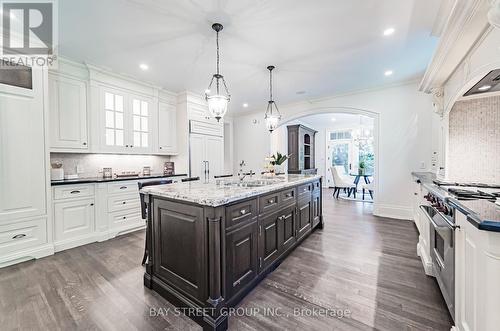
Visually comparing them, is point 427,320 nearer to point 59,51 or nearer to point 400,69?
point 400,69

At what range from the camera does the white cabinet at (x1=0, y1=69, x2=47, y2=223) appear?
2436 millimetres

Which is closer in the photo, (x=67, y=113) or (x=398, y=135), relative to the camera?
(x=67, y=113)

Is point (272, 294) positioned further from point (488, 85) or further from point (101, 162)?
point (101, 162)

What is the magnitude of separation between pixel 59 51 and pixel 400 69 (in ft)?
17.8

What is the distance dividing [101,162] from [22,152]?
4.09 ft

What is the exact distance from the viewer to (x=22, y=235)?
2.54m

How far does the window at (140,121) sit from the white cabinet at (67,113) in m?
0.79

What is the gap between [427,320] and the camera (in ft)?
5.04

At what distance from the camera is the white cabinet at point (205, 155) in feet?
15.6

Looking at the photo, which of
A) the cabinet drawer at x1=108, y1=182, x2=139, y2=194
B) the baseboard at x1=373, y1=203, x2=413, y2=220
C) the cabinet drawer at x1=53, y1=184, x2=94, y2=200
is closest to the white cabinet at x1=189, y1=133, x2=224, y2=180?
the cabinet drawer at x1=108, y1=182, x2=139, y2=194

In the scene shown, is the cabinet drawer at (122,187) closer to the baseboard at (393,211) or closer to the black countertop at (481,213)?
the black countertop at (481,213)

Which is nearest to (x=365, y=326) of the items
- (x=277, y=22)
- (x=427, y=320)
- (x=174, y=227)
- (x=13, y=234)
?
(x=427, y=320)

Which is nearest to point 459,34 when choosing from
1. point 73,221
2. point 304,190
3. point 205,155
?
point 304,190

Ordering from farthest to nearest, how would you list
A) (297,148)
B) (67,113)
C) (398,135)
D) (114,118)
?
(297,148)
(398,135)
(114,118)
(67,113)
